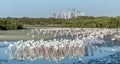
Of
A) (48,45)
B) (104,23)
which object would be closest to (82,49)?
(48,45)

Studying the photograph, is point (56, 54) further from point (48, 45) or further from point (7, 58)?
point (7, 58)

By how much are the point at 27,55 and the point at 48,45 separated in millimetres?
1166

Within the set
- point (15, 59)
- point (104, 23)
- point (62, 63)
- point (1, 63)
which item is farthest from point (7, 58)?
point (104, 23)

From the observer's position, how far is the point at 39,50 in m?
19.2

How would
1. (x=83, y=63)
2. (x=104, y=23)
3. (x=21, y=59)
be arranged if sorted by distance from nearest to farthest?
(x=83, y=63), (x=21, y=59), (x=104, y=23)

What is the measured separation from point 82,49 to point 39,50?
2599 mm

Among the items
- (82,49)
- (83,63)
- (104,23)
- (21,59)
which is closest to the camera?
(83,63)

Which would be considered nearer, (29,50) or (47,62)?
(47,62)

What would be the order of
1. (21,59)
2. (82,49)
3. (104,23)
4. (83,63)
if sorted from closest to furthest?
1. (83,63)
2. (21,59)
3. (82,49)
4. (104,23)

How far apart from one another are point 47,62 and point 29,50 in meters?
2.22

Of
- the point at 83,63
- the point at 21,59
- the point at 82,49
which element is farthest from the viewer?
the point at 82,49

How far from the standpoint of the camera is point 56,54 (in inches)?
740

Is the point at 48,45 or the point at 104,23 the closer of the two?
the point at 48,45

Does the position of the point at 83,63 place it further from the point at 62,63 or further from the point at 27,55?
the point at 27,55
